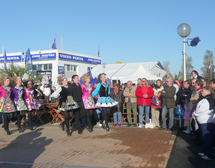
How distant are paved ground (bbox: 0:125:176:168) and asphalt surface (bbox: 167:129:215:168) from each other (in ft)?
0.54

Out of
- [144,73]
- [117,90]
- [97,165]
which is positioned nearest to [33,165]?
[97,165]

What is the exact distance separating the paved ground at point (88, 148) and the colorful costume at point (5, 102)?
919 millimetres

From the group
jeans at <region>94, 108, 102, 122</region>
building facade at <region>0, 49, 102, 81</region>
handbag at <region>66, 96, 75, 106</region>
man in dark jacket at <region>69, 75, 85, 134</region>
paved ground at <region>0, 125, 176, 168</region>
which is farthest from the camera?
building facade at <region>0, 49, 102, 81</region>

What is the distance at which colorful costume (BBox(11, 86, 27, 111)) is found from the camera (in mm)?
8880

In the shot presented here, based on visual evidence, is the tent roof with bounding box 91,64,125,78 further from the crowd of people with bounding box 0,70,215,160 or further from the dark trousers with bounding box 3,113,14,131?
the dark trousers with bounding box 3,113,14,131

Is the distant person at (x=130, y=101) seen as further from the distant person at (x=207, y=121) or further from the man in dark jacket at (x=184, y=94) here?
the distant person at (x=207, y=121)

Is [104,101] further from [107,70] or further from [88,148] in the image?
[107,70]

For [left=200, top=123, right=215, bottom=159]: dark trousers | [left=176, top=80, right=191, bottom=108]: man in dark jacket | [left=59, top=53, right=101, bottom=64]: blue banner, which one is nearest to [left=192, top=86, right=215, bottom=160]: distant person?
[left=200, top=123, right=215, bottom=159]: dark trousers

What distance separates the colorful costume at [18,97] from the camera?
29.1 ft

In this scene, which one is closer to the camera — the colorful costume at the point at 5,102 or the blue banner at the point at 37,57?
the colorful costume at the point at 5,102

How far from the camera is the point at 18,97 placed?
8969 millimetres

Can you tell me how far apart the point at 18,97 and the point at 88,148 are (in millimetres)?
4107

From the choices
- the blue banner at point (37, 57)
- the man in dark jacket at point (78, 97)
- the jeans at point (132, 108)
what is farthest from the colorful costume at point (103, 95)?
the blue banner at point (37, 57)

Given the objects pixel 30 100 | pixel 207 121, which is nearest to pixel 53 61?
pixel 30 100
